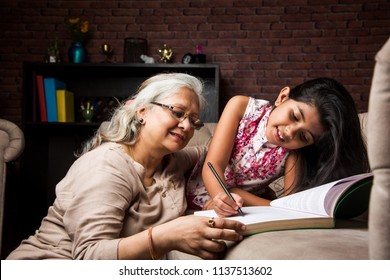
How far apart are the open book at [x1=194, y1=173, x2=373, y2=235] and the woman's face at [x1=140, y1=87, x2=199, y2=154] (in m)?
0.30

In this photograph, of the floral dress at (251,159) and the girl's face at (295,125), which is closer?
the girl's face at (295,125)

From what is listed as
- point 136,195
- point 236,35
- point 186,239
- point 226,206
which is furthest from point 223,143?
point 236,35

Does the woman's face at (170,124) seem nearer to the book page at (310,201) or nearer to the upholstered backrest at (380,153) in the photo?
the book page at (310,201)

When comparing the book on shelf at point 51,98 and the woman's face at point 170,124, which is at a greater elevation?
the woman's face at point 170,124

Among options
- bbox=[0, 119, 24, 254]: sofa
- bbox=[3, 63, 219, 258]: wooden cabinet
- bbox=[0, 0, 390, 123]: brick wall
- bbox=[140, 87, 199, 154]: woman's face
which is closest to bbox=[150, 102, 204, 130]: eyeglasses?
bbox=[140, 87, 199, 154]: woman's face

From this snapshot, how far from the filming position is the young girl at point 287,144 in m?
1.55

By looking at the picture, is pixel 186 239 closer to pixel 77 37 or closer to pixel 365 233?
pixel 365 233

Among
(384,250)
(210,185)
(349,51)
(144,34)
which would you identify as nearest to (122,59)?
(144,34)

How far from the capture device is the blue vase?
4.04 metres

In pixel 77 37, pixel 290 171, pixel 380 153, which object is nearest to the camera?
pixel 380 153

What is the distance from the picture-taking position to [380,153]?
25.0 inches

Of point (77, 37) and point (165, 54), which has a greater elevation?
point (77, 37)

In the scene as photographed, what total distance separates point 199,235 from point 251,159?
83cm

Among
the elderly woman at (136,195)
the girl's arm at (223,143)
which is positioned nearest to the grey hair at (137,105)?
the elderly woman at (136,195)
